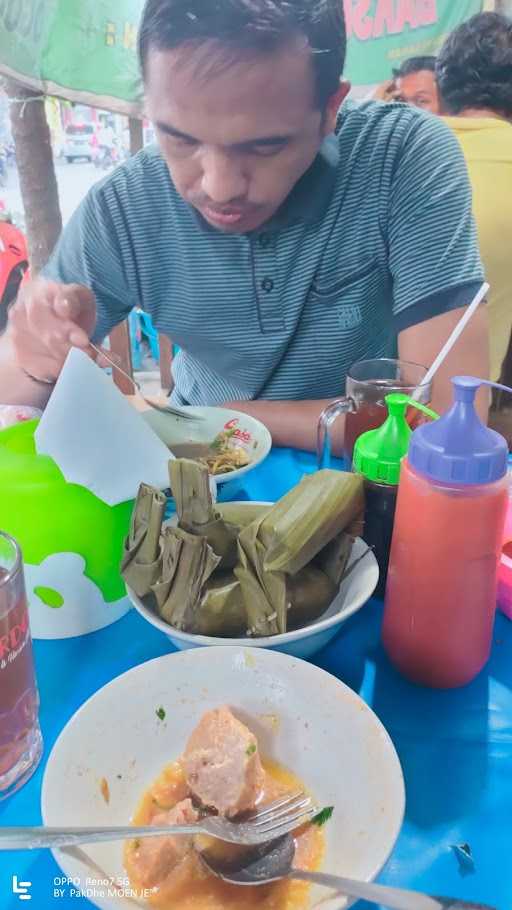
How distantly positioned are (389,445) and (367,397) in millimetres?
216

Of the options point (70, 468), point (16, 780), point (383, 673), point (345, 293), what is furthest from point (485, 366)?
point (16, 780)

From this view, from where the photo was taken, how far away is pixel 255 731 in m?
0.57

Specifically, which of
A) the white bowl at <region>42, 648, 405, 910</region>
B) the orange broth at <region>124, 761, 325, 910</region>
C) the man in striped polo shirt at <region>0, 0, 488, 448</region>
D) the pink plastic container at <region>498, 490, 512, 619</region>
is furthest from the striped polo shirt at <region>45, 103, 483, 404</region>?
the orange broth at <region>124, 761, 325, 910</region>

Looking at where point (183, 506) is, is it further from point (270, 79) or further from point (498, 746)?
point (270, 79)

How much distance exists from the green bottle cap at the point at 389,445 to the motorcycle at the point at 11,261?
1293 millimetres

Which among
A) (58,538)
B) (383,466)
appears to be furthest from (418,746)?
(58,538)

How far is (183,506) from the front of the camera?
65cm

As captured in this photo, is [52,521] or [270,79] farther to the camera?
[270,79]

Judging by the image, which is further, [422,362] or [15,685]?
[422,362]

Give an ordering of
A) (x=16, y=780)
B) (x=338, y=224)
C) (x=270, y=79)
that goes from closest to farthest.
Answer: (x=16, y=780) < (x=270, y=79) < (x=338, y=224)

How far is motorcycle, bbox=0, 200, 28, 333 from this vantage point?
1683 millimetres

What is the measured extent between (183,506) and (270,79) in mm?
1011

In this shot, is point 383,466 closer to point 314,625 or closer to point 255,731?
point 314,625

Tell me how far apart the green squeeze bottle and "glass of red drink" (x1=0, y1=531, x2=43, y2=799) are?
36cm
